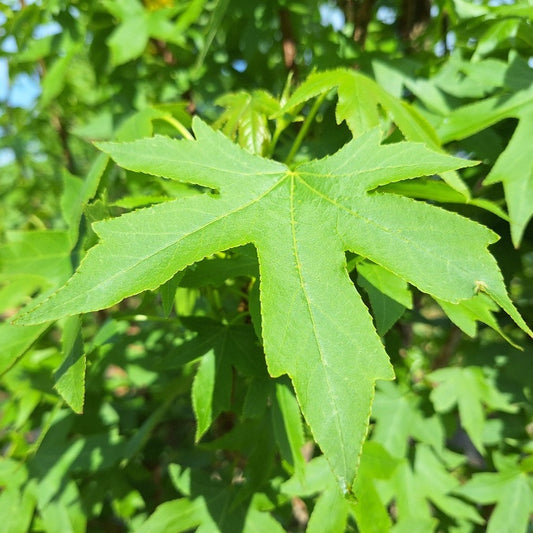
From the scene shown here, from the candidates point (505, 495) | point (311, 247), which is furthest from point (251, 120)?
point (505, 495)

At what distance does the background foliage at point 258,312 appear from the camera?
2.75 ft

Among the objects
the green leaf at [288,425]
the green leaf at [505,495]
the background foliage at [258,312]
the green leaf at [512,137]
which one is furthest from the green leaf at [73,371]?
the green leaf at [505,495]

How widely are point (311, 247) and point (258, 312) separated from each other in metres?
0.14

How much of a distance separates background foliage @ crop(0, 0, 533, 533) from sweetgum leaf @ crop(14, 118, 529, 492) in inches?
2.4

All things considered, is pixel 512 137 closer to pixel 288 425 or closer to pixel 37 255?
pixel 288 425

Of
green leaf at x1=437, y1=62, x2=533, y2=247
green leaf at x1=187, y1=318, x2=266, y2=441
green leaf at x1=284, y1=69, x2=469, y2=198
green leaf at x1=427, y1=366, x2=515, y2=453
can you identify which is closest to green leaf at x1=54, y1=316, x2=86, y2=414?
green leaf at x1=187, y1=318, x2=266, y2=441

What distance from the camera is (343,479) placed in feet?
1.73

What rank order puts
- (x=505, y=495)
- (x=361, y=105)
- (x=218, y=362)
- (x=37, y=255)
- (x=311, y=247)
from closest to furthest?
(x=311, y=247) → (x=361, y=105) → (x=218, y=362) → (x=37, y=255) → (x=505, y=495)

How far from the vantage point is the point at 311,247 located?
2.13 ft

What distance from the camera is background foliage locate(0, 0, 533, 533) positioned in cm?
84

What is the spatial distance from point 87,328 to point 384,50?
6.07 ft

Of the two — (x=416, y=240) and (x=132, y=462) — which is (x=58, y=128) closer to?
(x=132, y=462)

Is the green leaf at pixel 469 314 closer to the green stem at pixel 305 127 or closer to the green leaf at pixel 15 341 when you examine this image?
the green stem at pixel 305 127

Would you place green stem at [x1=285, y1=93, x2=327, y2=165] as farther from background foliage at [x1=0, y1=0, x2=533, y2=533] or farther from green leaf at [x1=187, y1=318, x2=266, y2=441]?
green leaf at [x1=187, y1=318, x2=266, y2=441]
